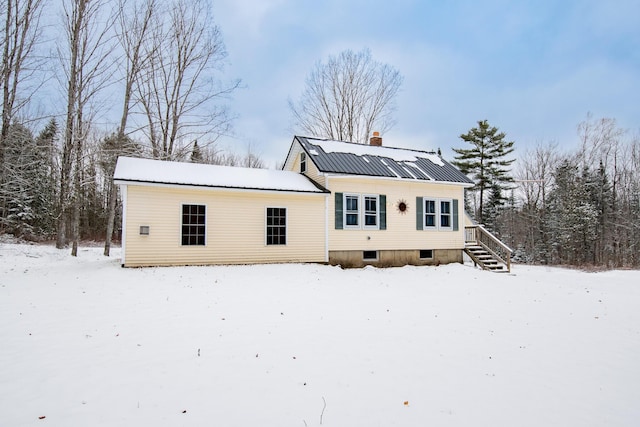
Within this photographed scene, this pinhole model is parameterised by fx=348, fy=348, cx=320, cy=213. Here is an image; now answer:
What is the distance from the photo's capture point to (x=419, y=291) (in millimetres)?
9500

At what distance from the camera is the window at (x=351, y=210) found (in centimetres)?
1396

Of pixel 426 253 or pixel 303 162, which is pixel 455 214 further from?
pixel 303 162

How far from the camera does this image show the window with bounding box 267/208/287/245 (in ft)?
41.7

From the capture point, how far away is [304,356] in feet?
14.8

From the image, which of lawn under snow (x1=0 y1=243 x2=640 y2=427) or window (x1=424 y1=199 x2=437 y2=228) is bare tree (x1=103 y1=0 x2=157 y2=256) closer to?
lawn under snow (x1=0 y1=243 x2=640 y2=427)

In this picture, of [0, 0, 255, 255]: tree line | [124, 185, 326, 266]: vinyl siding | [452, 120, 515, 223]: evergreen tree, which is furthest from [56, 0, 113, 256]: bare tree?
[452, 120, 515, 223]: evergreen tree

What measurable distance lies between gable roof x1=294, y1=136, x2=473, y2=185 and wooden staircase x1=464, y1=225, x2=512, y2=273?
2534 mm

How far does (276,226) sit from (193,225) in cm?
289

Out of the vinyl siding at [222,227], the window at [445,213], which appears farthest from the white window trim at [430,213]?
the vinyl siding at [222,227]

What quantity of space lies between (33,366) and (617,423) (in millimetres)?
6086

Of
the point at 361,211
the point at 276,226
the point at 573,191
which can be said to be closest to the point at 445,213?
the point at 361,211

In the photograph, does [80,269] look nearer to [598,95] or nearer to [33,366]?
[33,366]

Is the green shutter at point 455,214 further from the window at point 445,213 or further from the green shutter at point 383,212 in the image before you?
the green shutter at point 383,212

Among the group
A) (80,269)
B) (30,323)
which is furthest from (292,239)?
(30,323)
